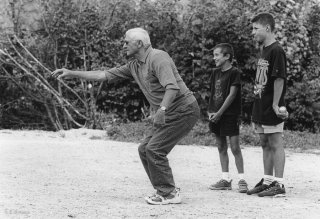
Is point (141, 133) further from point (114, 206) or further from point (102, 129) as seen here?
point (114, 206)

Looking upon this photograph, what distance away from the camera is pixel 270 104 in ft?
21.2

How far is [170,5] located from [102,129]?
2797 mm

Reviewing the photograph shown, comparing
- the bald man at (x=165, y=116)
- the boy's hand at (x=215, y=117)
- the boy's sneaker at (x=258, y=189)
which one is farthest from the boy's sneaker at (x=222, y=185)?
the bald man at (x=165, y=116)

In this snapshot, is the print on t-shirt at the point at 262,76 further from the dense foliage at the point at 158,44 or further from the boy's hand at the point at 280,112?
the dense foliage at the point at 158,44

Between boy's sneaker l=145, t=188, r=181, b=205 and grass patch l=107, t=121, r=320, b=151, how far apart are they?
Result: 4.39 m

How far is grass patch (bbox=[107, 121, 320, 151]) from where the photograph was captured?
10492 mm

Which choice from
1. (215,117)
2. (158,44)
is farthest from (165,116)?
(158,44)

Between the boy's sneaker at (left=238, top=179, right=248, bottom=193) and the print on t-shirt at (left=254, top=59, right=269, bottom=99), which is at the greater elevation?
the print on t-shirt at (left=254, top=59, right=269, bottom=99)

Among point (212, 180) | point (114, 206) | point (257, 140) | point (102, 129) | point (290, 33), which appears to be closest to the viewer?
point (114, 206)

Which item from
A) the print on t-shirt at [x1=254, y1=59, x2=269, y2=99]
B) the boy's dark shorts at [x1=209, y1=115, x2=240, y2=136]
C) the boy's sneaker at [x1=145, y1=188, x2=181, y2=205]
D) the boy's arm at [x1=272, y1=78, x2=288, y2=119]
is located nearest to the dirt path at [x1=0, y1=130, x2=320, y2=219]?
the boy's sneaker at [x1=145, y1=188, x2=181, y2=205]

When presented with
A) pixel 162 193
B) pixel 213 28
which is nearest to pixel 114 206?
pixel 162 193

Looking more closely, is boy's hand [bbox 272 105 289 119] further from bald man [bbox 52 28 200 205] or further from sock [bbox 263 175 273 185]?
bald man [bbox 52 28 200 205]

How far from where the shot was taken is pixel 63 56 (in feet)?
42.0

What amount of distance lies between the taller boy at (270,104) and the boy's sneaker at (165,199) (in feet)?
2.96
